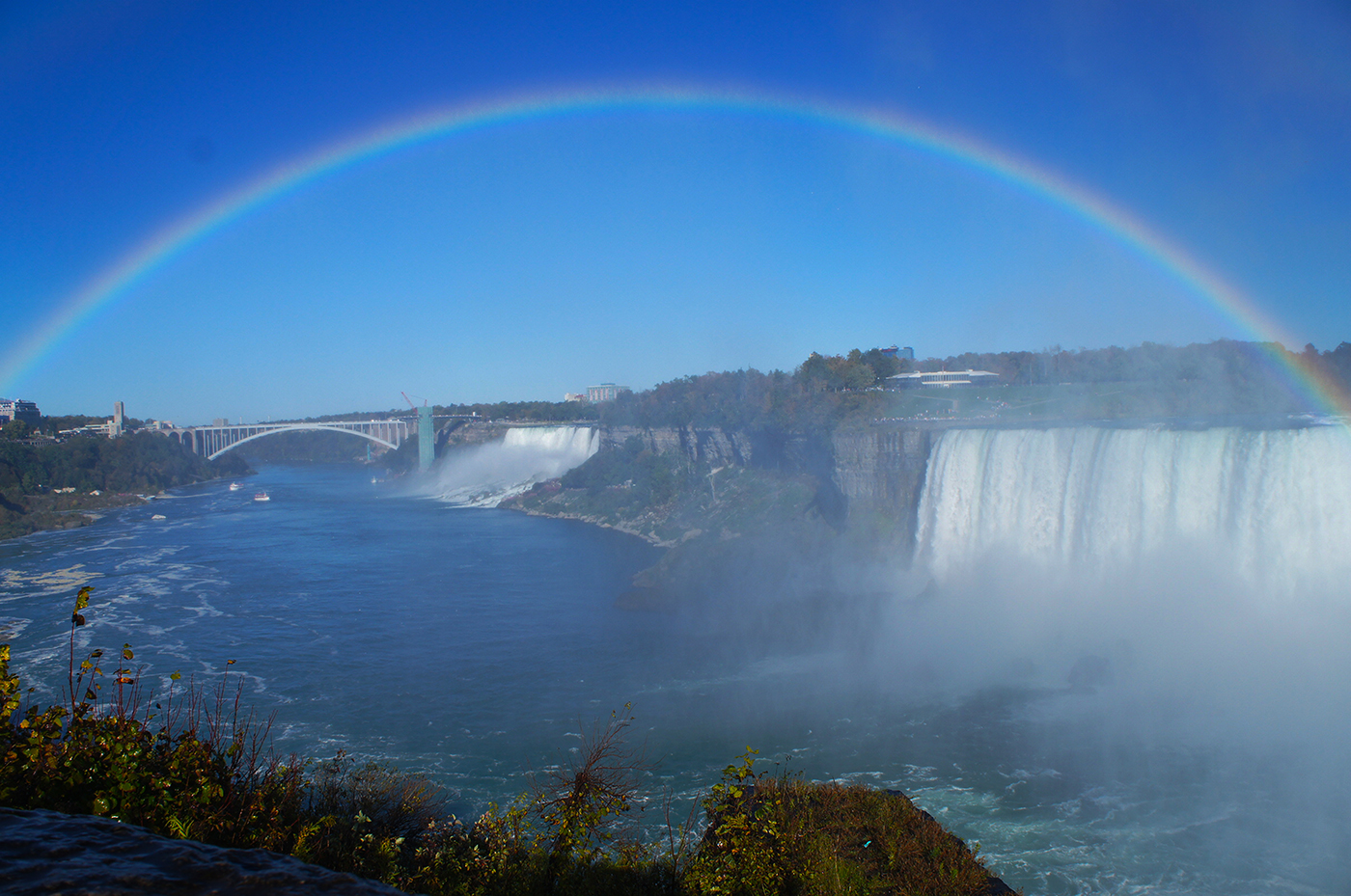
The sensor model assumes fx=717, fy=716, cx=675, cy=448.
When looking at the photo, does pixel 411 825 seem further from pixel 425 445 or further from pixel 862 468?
pixel 425 445

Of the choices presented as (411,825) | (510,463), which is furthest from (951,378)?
(411,825)

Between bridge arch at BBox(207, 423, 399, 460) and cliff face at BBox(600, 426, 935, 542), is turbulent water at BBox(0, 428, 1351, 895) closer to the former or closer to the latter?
cliff face at BBox(600, 426, 935, 542)

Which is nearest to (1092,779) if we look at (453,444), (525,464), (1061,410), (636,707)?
(636,707)

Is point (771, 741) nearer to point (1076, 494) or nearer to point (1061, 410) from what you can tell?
point (1076, 494)

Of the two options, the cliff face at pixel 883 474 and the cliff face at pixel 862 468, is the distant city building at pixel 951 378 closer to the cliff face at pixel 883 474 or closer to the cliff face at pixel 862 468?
the cliff face at pixel 862 468

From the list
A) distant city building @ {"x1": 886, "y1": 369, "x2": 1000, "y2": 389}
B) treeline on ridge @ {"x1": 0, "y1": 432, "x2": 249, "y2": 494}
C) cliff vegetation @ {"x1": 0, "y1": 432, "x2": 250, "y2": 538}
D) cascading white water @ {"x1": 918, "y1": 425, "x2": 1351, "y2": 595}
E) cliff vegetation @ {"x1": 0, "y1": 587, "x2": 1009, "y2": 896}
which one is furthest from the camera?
treeline on ridge @ {"x1": 0, "y1": 432, "x2": 249, "y2": 494}

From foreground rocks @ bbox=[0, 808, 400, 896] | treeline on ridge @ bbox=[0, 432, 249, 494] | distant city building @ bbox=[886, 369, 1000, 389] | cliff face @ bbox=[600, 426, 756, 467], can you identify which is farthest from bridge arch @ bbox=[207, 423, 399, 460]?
foreground rocks @ bbox=[0, 808, 400, 896]

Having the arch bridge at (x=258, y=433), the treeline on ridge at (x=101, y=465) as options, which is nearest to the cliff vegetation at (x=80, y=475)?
the treeline on ridge at (x=101, y=465)
